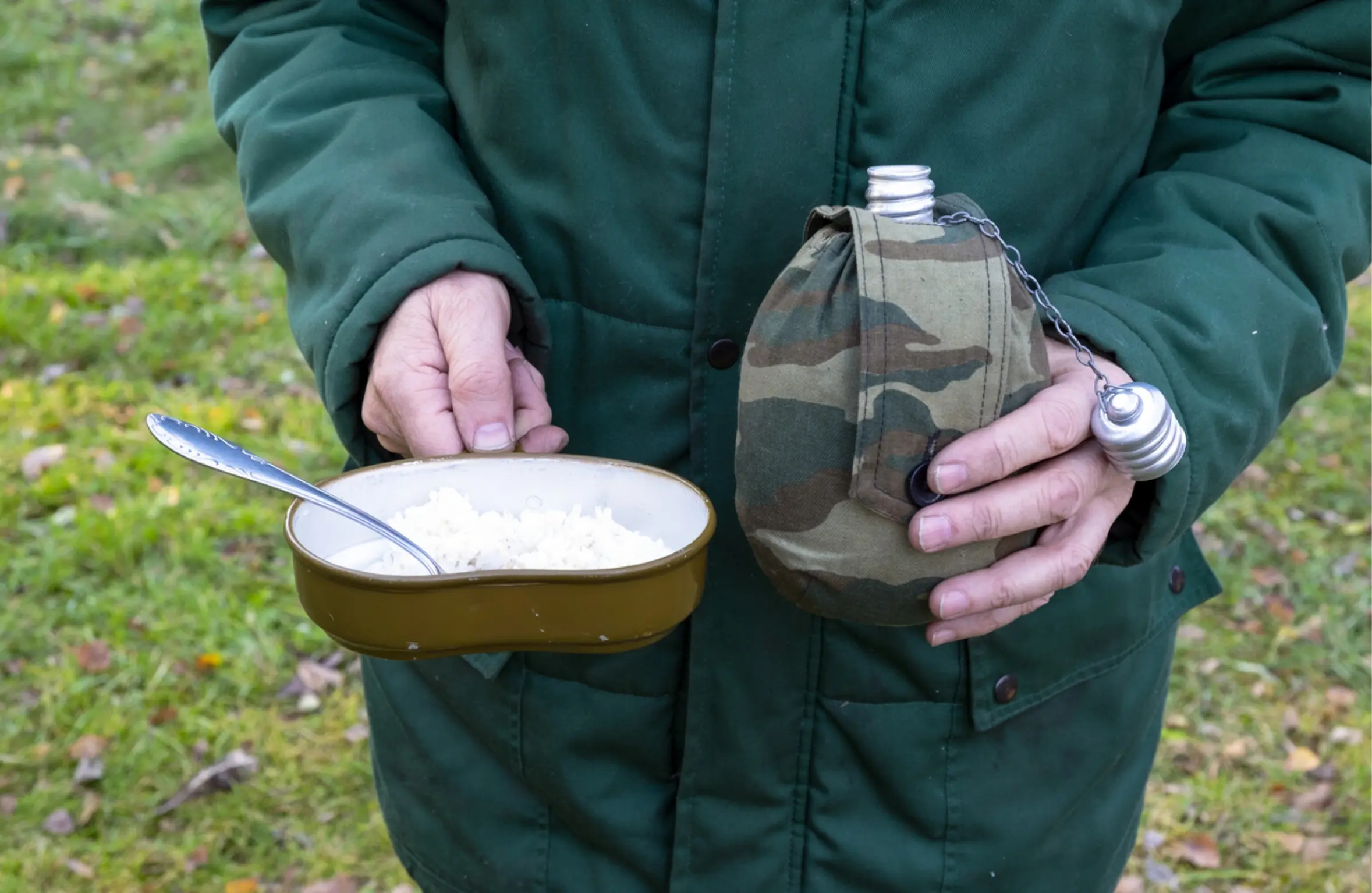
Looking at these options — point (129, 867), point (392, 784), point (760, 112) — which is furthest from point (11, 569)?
point (760, 112)

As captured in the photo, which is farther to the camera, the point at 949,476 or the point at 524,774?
the point at 524,774

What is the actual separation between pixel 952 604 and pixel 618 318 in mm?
501

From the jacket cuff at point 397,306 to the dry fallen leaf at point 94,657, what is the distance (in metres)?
2.55

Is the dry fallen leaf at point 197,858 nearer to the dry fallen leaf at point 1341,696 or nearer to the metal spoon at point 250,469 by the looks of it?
the metal spoon at point 250,469

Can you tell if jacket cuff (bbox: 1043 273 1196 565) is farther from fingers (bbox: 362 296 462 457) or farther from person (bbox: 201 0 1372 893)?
fingers (bbox: 362 296 462 457)

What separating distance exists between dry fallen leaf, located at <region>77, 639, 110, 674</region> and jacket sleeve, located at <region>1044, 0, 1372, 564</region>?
308 centimetres

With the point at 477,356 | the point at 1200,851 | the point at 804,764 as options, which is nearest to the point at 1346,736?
the point at 1200,851

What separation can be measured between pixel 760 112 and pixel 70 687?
2945 mm

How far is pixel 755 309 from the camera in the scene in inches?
56.6

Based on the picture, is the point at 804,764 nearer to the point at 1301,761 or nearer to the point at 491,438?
the point at 491,438

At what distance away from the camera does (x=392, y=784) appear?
178 centimetres

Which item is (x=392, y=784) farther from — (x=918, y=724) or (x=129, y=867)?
(x=129, y=867)

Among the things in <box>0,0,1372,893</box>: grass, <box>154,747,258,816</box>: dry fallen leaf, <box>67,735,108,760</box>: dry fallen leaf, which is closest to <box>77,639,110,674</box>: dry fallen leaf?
<box>0,0,1372,893</box>: grass

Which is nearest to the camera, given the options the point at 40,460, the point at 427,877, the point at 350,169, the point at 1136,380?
the point at 1136,380
